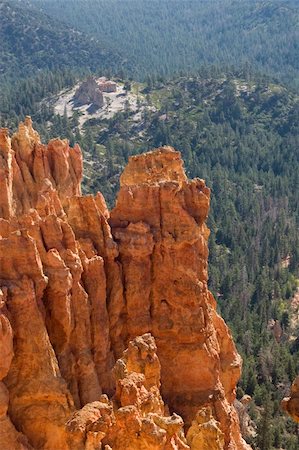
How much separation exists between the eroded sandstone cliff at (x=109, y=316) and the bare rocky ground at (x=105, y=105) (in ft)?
500

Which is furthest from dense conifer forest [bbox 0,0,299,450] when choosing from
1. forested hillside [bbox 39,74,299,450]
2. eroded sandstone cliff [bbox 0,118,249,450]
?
eroded sandstone cliff [bbox 0,118,249,450]

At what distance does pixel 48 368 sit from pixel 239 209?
11722cm

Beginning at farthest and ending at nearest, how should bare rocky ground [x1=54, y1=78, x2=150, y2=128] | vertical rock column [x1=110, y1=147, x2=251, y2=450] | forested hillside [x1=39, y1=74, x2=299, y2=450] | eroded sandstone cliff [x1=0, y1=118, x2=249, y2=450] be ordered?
bare rocky ground [x1=54, y1=78, x2=150, y2=128]
forested hillside [x1=39, y1=74, x2=299, y2=450]
vertical rock column [x1=110, y1=147, x2=251, y2=450]
eroded sandstone cliff [x1=0, y1=118, x2=249, y2=450]

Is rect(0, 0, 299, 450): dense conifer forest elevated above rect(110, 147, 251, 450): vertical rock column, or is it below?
below

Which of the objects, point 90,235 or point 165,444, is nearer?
point 165,444

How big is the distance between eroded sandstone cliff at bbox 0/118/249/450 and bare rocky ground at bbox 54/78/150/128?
15239cm

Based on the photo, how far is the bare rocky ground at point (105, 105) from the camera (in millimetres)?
181250

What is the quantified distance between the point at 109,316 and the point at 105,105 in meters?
170

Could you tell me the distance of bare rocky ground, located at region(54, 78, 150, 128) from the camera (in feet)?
595

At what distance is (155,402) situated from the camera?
1923 cm

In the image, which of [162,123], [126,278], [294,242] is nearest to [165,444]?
[126,278]

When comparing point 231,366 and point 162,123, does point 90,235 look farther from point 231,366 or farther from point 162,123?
point 162,123

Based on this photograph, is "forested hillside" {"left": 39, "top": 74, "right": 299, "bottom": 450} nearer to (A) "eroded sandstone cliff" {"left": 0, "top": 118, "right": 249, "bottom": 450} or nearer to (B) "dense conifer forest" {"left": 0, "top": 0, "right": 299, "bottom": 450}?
(B) "dense conifer forest" {"left": 0, "top": 0, "right": 299, "bottom": 450}

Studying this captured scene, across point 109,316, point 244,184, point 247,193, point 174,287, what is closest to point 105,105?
point 244,184
